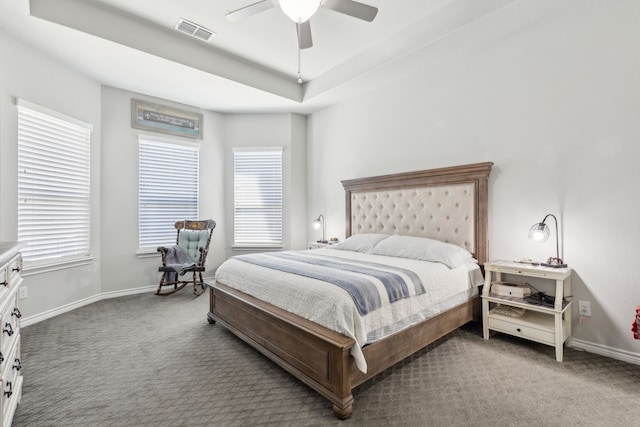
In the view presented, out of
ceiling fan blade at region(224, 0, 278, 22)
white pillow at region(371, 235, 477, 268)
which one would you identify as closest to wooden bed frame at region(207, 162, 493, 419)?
white pillow at region(371, 235, 477, 268)

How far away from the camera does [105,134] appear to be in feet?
13.8

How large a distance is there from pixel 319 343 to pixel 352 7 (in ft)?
8.05

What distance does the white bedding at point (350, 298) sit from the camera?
1.86m

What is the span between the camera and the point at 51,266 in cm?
347

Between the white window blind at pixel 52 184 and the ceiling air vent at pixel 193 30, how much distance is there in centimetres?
180

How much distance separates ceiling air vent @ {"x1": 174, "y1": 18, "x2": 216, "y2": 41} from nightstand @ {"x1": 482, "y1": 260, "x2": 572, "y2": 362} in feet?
12.5

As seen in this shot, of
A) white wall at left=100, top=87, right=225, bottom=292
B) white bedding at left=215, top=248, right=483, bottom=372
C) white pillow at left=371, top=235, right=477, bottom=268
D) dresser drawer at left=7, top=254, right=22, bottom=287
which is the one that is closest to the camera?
dresser drawer at left=7, top=254, right=22, bottom=287

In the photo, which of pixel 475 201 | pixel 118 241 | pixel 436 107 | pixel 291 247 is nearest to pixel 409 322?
pixel 475 201

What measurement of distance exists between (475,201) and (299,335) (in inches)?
92.6

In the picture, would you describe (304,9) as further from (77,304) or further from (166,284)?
(77,304)

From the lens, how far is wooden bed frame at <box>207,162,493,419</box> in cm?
178

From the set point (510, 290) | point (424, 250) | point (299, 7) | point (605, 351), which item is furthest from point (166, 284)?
point (605, 351)

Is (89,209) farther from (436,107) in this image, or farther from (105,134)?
(436,107)

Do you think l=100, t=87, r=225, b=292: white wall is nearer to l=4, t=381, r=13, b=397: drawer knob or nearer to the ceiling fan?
the ceiling fan
